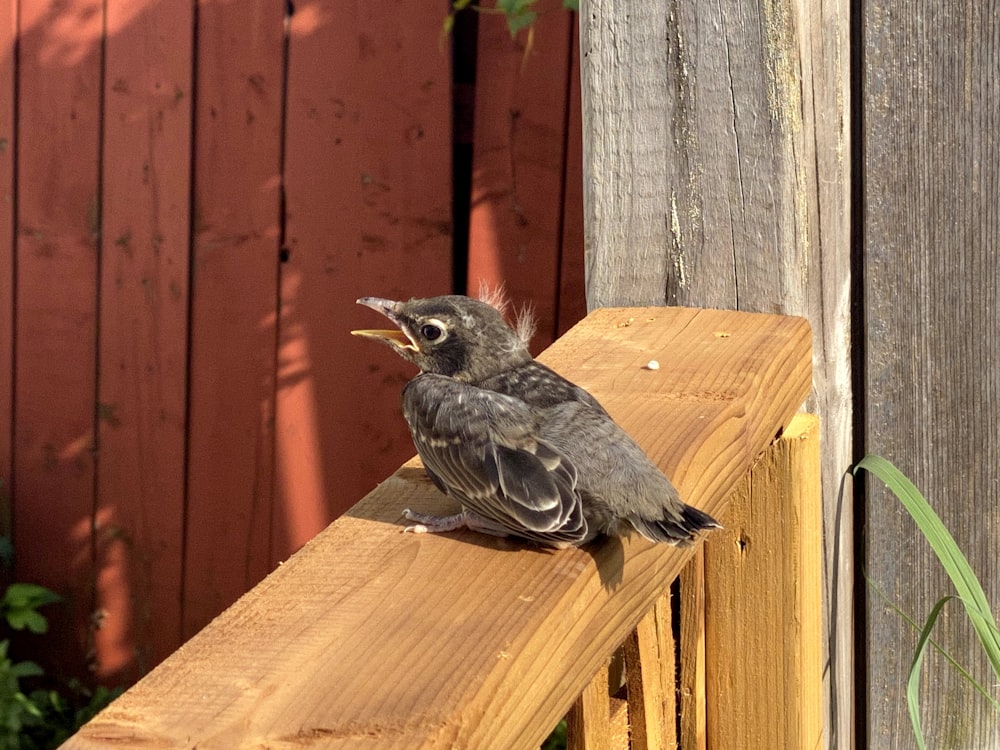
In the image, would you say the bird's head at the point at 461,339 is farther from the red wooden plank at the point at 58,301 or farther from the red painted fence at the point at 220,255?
the red wooden plank at the point at 58,301

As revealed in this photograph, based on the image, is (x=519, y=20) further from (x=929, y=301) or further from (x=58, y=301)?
(x=58, y=301)

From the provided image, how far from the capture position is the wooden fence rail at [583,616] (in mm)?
887

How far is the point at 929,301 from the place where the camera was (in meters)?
1.88

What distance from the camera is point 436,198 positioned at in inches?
148

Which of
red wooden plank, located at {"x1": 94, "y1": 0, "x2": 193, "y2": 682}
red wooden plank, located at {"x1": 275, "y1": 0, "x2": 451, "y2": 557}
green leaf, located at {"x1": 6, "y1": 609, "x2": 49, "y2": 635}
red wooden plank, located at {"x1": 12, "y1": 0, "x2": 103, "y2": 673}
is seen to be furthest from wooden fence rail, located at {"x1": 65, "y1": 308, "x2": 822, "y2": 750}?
green leaf, located at {"x1": 6, "y1": 609, "x2": 49, "y2": 635}

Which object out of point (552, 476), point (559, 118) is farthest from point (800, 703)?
point (559, 118)

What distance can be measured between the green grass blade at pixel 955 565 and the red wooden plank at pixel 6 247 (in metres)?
3.43

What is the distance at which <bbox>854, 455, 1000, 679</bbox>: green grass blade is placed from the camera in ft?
5.08

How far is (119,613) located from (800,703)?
3.29m

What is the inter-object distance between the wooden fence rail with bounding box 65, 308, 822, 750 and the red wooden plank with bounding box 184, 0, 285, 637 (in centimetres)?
233

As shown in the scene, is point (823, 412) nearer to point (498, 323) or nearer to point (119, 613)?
point (498, 323)

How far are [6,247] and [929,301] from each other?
3.35 meters

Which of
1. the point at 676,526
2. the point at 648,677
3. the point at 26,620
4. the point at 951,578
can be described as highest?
the point at 676,526

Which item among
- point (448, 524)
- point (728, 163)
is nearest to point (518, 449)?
point (448, 524)
